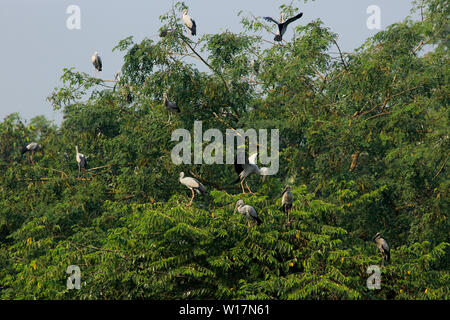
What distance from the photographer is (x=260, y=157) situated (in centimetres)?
1163

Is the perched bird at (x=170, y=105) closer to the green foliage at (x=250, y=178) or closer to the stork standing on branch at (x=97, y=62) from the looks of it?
the green foliage at (x=250, y=178)

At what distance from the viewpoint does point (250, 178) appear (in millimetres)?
12117

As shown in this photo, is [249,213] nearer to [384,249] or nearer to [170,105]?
[384,249]

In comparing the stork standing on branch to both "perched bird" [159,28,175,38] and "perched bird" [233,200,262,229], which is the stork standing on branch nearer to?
"perched bird" [159,28,175,38]

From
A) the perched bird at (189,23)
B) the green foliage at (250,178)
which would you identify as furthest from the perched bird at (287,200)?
the perched bird at (189,23)

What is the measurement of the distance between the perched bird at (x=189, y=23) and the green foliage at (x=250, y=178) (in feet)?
0.44

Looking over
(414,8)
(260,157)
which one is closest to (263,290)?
(260,157)

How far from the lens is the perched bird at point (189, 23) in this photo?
41.1ft

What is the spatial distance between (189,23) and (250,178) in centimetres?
291

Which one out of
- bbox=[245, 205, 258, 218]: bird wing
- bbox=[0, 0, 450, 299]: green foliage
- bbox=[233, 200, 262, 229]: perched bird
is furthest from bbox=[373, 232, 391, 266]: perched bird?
bbox=[245, 205, 258, 218]: bird wing

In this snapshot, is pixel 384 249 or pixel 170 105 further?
pixel 170 105

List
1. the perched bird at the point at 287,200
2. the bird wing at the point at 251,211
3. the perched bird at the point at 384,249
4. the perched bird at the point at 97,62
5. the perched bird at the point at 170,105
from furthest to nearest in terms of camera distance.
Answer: the perched bird at the point at 97,62 → the perched bird at the point at 170,105 → the perched bird at the point at 384,249 → the perched bird at the point at 287,200 → the bird wing at the point at 251,211

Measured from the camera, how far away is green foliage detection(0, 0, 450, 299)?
27.8 feet

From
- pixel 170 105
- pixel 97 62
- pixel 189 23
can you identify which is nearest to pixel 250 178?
pixel 170 105
